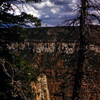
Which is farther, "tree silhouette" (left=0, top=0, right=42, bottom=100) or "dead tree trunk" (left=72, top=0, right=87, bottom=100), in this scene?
"tree silhouette" (left=0, top=0, right=42, bottom=100)

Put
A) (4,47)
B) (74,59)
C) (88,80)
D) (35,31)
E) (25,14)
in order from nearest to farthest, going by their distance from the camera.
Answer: (88,80), (74,59), (4,47), (25,14), (35,31)

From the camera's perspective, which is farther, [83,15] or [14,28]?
[14,28]

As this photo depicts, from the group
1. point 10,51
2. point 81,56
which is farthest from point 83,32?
point 10,51

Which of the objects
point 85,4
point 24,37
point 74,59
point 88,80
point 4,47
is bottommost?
point 88,80

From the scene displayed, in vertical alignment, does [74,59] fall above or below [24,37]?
below

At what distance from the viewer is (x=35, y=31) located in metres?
78.4

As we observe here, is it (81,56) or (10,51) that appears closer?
(81,56)

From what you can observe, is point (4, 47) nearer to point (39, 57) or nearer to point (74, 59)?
point (74, 59)

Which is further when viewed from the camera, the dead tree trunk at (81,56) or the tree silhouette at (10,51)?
the tree silhouette at (10,51)

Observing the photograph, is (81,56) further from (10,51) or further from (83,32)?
(10,51)

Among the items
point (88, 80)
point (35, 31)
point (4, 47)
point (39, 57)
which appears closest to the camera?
→ point (88, 80)

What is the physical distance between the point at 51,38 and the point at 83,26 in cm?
6683

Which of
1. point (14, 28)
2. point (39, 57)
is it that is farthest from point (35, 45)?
point (14, 28)

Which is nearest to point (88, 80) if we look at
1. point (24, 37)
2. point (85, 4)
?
point (85, 4)
